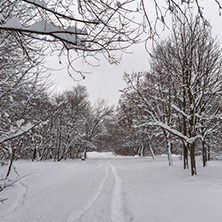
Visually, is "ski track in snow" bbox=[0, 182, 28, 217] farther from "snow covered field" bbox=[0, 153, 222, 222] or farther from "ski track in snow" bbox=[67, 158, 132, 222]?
"ski track in snow" bbox=[67, 158, 132, 222]

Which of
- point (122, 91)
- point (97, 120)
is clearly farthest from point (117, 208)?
point (97, 120)

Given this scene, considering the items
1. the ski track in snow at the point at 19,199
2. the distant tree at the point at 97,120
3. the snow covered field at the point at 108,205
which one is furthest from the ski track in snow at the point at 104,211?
the distant tree at the point at 97,120

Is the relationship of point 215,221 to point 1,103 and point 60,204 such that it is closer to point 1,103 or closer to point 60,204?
point 60,204

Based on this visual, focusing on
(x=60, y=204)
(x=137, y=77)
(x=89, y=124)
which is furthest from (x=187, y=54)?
(x=89, y=124)

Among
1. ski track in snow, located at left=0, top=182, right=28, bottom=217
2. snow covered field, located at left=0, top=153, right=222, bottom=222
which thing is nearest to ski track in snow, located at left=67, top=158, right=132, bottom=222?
snow covered field, located at left=0, top=153, right=222, bottom=222

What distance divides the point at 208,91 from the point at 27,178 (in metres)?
9.01

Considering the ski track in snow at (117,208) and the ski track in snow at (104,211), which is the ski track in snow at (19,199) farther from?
the ski track in snow at (117,208)

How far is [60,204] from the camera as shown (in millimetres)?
4973

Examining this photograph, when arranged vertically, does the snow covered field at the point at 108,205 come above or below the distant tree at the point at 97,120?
below

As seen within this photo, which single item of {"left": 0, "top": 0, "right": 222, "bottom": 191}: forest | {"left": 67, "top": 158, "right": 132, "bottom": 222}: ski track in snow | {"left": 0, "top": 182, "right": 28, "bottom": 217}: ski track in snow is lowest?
{"left": 0, "top": 182, "right": 28, "bottom": 217}: ski track in snow

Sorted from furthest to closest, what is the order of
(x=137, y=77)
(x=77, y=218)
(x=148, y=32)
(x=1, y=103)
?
(x=137, y=77)
(x=1, y=103)
(x=77, y=218)
(x=148, y=32)

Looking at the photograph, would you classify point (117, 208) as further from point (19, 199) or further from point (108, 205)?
point (19, 199)

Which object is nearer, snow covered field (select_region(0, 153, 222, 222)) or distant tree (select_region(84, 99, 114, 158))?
snow covered field (select_region(0, 153, 222, 222))

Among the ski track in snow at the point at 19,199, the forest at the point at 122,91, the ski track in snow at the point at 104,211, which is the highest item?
the forest at the point at 122,91
